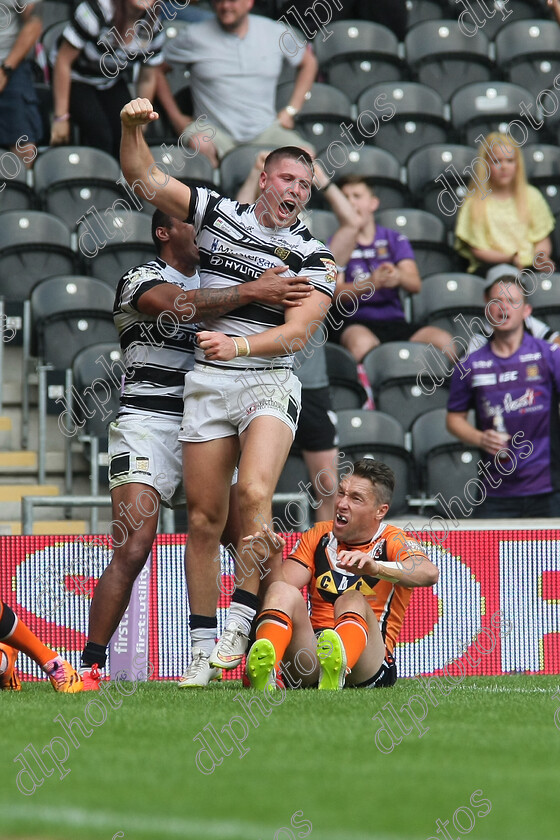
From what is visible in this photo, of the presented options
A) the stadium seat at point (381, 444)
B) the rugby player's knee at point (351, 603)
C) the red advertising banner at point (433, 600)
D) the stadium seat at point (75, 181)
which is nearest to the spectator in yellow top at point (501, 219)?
the stadium seat at point (381, 444)

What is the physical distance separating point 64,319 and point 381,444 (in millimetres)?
2464

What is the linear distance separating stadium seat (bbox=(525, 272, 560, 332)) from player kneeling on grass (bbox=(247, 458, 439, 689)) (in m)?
5.03

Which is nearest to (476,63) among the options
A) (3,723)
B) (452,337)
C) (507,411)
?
(452,337)

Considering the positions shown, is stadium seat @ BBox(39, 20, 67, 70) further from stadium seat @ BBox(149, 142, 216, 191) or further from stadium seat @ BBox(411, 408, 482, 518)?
stadium seat @ BBox(411, 408, 482, 518)

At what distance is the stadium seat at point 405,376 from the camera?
365 inches

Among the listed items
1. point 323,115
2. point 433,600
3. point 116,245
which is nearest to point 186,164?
point 116,245

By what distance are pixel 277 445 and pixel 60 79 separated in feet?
20.0

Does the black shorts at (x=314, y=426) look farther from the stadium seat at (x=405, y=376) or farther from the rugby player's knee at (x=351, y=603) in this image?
the rugby player's knee at (x=351, y=603)

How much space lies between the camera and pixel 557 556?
7.03 m

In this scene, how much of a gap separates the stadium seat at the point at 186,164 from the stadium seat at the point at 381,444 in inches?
107

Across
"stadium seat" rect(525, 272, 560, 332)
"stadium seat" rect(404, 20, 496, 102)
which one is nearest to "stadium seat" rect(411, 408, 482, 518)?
"stadium seat" rect(525, 272, 560, 332)

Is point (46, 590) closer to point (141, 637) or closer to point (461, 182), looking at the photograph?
point (141, 637)

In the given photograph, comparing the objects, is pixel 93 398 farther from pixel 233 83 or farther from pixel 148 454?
pixel 233 83

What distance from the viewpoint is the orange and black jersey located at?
5.48 metres
